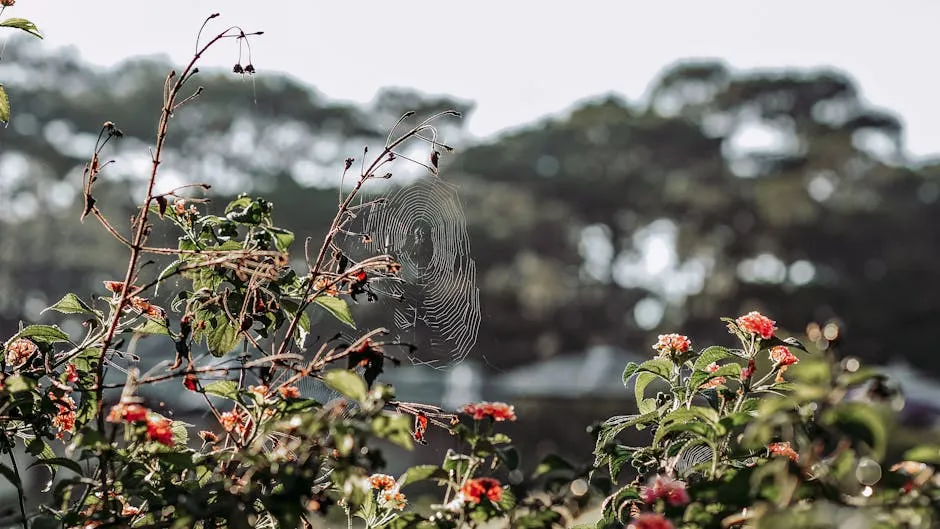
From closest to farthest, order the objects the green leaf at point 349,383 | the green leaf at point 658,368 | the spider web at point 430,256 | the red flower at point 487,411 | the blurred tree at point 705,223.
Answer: the green leaf at point 349,383 < the red flower at point 487,411 < the green leaf at point 658,368 < the spider web at point 430,256 < the blurred tree at point 705,223

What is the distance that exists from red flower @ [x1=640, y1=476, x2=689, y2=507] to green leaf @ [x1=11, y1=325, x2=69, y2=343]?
0.67 m

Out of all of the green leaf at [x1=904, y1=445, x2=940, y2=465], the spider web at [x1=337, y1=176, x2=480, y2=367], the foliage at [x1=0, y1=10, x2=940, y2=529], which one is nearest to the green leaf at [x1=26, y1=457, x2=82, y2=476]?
the foliage at [x1=0, y1=10, x2=940, y2=529]

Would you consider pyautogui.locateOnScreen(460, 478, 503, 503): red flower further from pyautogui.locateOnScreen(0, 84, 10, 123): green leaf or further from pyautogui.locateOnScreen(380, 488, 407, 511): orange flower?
pyautogui.locateOnScreen(0, 84, 10, 123): green leaf

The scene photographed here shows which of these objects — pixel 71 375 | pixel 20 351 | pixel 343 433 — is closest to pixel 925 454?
pixel 343 433

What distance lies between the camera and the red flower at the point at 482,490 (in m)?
0.88

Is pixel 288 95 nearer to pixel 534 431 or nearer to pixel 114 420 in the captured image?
pixel 534 431

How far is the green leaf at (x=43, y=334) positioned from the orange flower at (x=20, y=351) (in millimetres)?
16

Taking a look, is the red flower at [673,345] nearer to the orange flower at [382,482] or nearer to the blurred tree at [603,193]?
the orange flower at [382,482]

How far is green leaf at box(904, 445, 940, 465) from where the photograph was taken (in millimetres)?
835

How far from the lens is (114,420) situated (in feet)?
2.75

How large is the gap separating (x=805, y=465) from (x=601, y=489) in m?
0.20

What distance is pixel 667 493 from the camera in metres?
0.88

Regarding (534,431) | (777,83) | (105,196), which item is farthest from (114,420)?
(777,83)

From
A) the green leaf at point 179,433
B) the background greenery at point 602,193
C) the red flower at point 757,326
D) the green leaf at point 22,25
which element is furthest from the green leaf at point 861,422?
the background greenery at point 602,193
